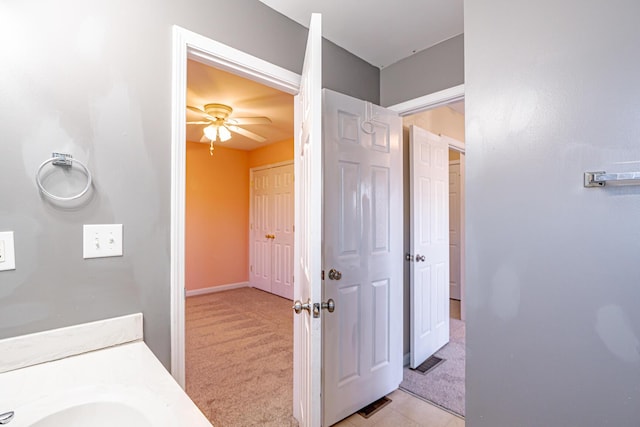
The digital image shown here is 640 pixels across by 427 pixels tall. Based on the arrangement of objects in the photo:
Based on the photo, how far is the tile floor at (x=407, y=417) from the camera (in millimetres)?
1780

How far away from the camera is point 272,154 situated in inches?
189

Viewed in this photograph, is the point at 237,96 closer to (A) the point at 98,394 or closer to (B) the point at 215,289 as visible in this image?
(A) the point at 98,394

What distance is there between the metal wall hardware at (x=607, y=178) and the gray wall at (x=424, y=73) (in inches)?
47.4

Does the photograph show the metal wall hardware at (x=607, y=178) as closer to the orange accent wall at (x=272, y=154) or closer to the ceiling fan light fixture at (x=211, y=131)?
the ceiling fan light fixture at (x=211, y=131)

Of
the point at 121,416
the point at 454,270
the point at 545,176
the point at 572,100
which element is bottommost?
the point at 454,270

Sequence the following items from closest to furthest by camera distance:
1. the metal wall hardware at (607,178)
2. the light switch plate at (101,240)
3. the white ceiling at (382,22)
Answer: the metal wall hardware at (607,178)
the light switch plate at (101,240)
the white ceiling at (382,22)

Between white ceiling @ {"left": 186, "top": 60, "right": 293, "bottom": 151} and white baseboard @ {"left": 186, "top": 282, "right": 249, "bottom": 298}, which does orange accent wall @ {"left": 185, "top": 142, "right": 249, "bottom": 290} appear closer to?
white baseboard @ {"left": 186, "top": 282, "right": 249, "bottom": 298}

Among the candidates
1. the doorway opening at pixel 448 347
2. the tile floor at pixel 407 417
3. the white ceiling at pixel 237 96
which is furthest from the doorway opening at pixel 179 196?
the doorway opening at pixel 448 347

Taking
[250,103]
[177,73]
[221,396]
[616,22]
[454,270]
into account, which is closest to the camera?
[616,22]

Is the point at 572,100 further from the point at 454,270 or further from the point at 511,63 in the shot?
the point at 454,270

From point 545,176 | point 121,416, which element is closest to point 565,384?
point 545,176

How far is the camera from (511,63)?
107 cm

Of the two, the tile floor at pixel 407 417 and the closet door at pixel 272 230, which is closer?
the tile floor at pixel 407 417

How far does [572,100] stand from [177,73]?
148 cm
